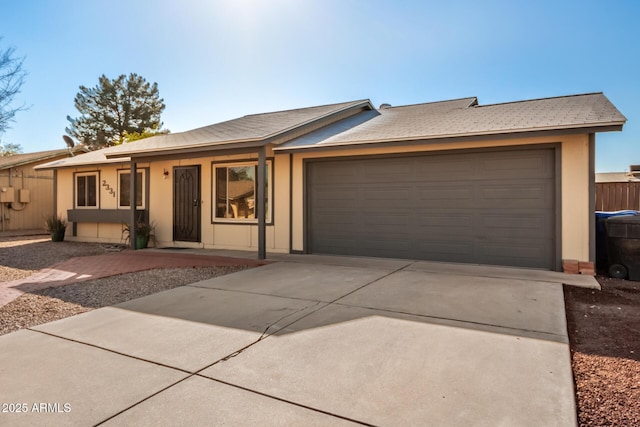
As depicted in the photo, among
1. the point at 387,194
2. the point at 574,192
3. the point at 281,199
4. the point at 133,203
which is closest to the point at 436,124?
the point at 387,194

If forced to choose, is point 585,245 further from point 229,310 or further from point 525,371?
point 229,310

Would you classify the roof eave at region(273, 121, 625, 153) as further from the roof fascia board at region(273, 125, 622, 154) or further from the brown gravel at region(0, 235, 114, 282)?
the brown gravel at region(0, 235, 114, 282)

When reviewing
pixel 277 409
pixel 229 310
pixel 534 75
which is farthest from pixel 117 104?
pixel 277 409

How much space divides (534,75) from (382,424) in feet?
43.2

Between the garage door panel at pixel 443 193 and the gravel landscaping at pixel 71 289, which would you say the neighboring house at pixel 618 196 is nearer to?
the garage door panel at pixel 443 193

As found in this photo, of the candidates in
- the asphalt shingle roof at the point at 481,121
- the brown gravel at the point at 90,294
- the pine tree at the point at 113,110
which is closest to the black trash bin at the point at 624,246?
the asphalt shingle roof at the point at 481,121

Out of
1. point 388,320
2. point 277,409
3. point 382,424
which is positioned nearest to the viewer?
point 382,424

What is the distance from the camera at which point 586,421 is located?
2.21m

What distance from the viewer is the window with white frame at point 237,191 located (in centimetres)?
958

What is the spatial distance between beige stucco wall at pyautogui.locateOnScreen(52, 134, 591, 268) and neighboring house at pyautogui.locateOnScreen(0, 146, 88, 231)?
17.8ft

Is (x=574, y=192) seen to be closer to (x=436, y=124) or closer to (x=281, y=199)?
(x=436, y=124)

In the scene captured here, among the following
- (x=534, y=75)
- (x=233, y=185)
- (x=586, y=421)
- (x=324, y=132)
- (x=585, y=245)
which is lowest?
(x=586, y=421)

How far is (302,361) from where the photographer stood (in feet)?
9.95

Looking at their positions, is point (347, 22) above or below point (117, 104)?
below
